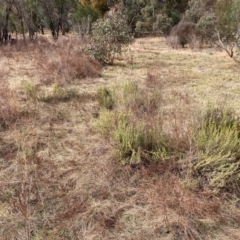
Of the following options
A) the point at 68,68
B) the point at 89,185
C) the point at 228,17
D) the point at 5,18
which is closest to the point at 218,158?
the point at 89,185

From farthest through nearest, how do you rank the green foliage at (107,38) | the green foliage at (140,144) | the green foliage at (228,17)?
the green foliage at (228,17) < the green foliage at (107,38) < the green foliage at (140,144)

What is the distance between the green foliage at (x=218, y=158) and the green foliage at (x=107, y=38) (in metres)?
5.85

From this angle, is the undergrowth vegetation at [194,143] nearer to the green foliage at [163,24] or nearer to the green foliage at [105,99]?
the green foliage at [105,99]

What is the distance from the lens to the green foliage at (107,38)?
788cm

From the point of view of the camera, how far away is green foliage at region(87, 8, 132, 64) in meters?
7.88

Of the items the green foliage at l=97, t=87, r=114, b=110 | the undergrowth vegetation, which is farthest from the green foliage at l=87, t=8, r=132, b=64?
the undergrowth vegetation

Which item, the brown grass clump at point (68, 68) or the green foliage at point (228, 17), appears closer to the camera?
the brown grass clump at point (68, 68)

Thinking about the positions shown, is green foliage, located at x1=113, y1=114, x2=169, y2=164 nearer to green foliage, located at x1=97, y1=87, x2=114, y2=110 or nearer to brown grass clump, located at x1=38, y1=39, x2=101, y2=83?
green foliage, located at x1=97, y1=87, x2=114, y2=110

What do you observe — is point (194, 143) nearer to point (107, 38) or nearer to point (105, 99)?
point (105, 99)

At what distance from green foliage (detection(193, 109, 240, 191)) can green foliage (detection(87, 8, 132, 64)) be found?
5.85 m

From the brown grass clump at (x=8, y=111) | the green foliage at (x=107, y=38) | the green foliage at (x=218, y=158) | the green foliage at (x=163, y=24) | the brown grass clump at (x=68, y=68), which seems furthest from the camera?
the green foliage at (x=163, y=24)

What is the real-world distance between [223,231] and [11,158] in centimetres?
225

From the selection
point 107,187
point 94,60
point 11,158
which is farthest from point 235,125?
point 94,60

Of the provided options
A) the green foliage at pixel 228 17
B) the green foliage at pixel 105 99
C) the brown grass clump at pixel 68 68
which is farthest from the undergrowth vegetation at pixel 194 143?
the green foliage at pixel 228 17
